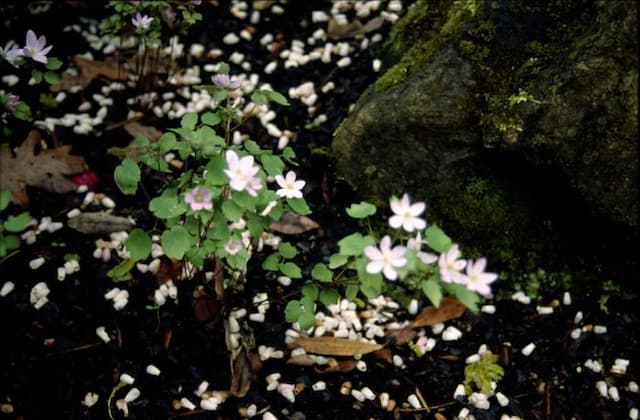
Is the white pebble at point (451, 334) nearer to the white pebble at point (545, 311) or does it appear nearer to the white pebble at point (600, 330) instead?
the white pebble at point (545, 311)

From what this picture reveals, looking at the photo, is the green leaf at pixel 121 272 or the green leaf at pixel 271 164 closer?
the green leaf at pixel 271 164

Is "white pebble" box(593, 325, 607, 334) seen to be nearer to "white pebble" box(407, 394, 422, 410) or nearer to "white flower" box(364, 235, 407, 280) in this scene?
"white pebble" box(407, 394, 422, 410)

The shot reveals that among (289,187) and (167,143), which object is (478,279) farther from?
(167,143)

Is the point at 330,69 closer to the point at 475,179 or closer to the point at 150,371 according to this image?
the point at 475,179

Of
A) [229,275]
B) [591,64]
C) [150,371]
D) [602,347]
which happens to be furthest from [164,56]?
[602,347]

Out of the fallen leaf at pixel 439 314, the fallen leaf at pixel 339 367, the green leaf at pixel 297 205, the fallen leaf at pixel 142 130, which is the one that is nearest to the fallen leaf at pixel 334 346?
the fallen leaf at pixel 339 367
